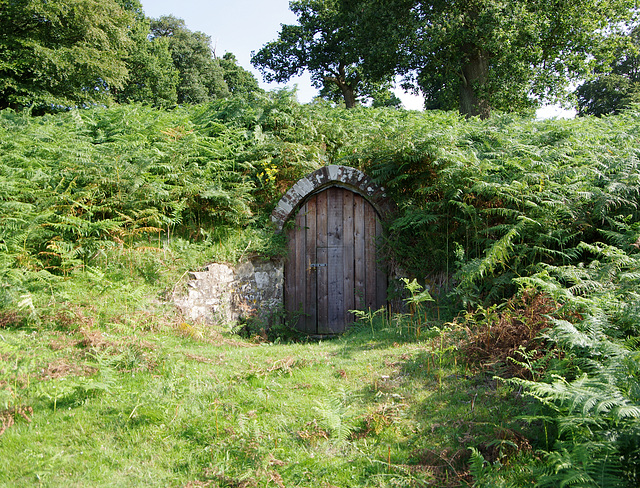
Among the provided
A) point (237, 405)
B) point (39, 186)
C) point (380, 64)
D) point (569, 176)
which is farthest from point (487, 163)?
point (380, 64)

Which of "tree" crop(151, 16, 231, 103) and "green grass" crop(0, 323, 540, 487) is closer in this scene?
"green grass" crop(0, 323, 540, 487)

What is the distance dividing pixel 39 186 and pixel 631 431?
28.1 ft

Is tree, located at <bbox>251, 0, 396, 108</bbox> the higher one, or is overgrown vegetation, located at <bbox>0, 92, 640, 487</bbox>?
tree, located at <bbox>251, 0, 396, 108</bbox>

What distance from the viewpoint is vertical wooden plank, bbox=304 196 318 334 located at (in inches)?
331

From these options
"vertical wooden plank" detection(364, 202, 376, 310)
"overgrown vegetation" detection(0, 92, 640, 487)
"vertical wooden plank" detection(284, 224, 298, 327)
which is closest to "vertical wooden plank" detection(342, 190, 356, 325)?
"vertical wooden plank" detection(364, 202, 376, 310)

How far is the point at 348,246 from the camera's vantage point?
8539 millimetres

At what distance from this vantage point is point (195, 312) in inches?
278

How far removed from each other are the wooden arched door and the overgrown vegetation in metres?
0.57

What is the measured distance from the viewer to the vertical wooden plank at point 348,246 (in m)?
8.45

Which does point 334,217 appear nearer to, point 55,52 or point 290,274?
point 290,274

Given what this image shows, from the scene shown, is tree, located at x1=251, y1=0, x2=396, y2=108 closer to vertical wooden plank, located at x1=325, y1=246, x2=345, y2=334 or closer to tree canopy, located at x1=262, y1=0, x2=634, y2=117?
tree canopy, located at x1=262, y1=0, x2=634, y2=117

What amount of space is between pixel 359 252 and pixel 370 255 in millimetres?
230

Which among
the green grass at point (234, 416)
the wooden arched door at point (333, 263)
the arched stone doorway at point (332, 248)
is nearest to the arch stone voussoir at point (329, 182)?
the arched stone doorway at point (332, 248)

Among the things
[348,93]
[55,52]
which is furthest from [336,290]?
[348,93]
